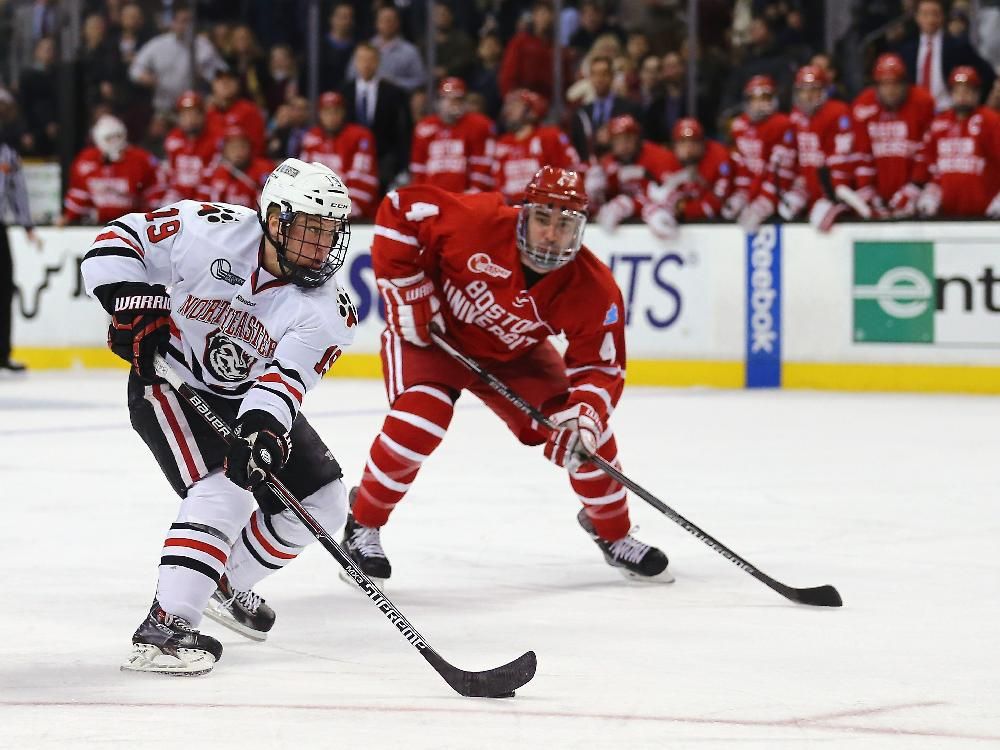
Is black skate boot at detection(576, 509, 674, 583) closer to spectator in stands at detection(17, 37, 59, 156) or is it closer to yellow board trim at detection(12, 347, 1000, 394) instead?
yellow board trim at detection(12, 347, 1000, 394)

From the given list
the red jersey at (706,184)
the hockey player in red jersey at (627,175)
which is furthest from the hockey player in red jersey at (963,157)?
the hockey player in red jersey at (627,175)

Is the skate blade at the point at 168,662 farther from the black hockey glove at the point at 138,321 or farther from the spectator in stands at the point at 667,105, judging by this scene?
the spectator in stands at the point at 667,105

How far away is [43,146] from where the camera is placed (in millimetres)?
12625

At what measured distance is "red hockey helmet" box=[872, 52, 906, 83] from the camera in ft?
31.1

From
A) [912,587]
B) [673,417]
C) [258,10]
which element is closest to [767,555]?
[912,587]

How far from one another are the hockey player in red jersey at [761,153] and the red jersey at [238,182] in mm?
3078

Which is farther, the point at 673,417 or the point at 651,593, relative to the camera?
the point at 673,417

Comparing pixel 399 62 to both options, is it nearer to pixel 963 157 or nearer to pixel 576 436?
pixel 963 157

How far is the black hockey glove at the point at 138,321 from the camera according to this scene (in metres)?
3.44

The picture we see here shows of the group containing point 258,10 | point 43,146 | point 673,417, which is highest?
point 258,10

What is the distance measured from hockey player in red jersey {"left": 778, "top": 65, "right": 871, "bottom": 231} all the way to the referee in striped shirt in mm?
4625

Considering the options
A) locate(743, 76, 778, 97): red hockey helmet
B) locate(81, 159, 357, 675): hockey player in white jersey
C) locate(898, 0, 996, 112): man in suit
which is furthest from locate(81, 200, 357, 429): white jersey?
locate(898, 0, 996, 112): man in suit

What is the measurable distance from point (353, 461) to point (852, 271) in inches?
151

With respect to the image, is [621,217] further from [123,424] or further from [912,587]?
[912,587]
